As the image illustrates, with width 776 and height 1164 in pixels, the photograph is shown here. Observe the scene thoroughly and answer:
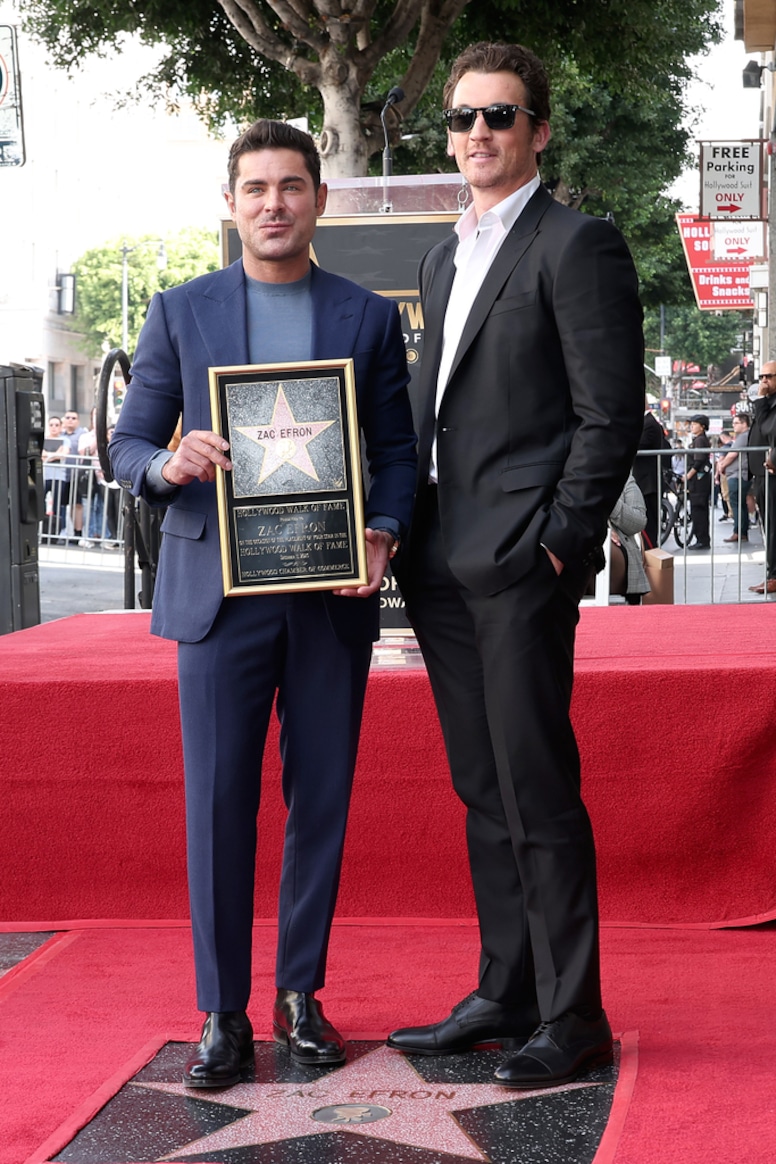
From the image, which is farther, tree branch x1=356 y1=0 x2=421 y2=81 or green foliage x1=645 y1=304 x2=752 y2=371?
green foliage x1=645 y1=304 x2=752 y2=371

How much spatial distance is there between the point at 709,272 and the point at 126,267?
138 feet

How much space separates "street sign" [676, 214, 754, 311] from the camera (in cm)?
2691

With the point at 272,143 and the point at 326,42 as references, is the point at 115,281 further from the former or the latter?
the point at 272,143

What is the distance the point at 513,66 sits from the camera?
3.15m

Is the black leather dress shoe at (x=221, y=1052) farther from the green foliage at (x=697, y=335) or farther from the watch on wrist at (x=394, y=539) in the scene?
the green foliage at (x=697, y=335)

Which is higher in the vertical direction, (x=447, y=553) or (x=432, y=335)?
(x=432, y=335)

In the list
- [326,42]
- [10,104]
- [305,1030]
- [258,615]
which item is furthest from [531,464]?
[326,42]

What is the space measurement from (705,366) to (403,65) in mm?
75582

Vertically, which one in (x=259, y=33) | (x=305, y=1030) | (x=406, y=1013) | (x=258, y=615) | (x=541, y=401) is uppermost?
(x=259, y=33)

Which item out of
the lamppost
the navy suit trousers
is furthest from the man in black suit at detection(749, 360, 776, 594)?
the lamppost

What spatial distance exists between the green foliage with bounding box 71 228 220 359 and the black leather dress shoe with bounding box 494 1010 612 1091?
67.5 meters

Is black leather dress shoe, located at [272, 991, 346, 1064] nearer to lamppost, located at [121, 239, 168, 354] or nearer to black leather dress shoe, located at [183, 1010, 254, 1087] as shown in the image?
black leather dress shoe, located at [183, 1010, 254, 1087]

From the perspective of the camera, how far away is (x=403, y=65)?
14.7 meters

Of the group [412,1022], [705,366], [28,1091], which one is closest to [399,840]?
[412,1022]
